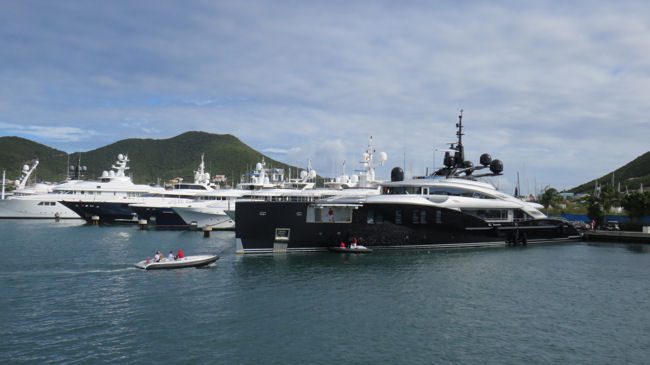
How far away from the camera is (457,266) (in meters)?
34.8

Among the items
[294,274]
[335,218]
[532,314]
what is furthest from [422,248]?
[532,314]

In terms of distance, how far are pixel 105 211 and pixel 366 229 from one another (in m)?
61.5

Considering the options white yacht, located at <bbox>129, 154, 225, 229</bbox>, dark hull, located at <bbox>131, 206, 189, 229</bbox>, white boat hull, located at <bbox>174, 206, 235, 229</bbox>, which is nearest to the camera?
white boat hull, located at <bbox>174, 206, 235, 229</bbox>

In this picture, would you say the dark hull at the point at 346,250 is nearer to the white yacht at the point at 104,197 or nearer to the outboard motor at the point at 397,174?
the outboard motor at the point at 397,174

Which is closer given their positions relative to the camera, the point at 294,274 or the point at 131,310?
the point at 131,310

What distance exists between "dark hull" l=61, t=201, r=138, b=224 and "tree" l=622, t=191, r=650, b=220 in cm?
8616

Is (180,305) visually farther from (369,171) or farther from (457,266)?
(369,171)

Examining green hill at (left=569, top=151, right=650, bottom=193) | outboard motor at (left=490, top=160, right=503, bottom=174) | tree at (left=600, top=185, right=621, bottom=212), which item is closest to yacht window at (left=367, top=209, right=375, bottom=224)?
outboard motor at (left=490, top=160, right=503, bottom=174)

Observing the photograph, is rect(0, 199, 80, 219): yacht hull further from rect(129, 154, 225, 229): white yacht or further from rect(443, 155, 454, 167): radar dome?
rect(443, 155, 454, 167): radar dome

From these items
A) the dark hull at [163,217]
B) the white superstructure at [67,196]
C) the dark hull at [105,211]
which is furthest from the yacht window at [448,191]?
the white superstructure at [67,196]

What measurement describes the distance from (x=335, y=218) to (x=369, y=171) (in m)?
27.5

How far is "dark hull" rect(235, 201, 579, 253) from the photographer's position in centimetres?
3859

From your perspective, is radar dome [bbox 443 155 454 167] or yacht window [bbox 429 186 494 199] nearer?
yacht window [bbox 429 186 494 199]

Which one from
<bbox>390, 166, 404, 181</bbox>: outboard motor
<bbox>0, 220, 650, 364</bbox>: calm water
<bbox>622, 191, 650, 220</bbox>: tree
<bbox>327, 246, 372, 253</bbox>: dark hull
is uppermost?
<bbox>390, 166, 404, 181</bbox>: outboard motor
